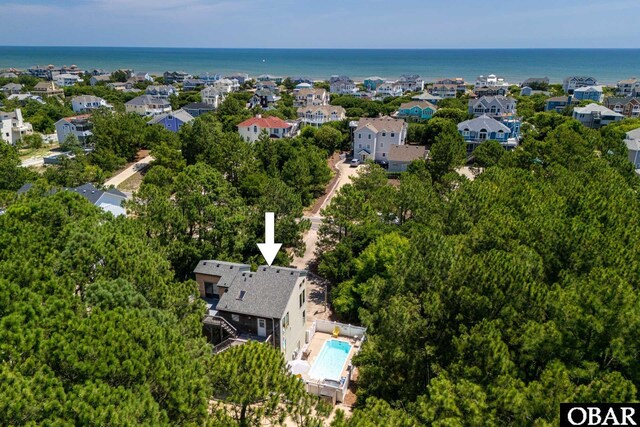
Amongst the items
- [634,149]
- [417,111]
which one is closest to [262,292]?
[634,149]

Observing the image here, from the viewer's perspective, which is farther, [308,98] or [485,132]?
[308,98]

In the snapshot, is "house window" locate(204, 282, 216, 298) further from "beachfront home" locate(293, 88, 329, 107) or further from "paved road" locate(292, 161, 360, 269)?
"beachfront home" locate(293, 88, 329, 107)

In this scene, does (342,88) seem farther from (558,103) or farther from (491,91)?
(558,103)

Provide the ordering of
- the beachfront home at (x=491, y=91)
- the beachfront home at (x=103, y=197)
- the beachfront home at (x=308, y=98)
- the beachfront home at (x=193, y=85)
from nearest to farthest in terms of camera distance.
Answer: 1. the beachfront home at (x=103, y=197)
2. the beachfront home at (x=308, y=98)
3. the beachfront home at (x=491, y=91)
4. the beachfront home at (x=193, y=85)

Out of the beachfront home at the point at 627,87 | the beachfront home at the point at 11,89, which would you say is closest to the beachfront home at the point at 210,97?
the beachfront home at the point at 11,89

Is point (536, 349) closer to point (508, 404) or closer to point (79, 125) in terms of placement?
point (508, 404)

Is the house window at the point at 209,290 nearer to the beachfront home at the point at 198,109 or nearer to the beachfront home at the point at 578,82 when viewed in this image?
the beachfront home at the point at 198,109

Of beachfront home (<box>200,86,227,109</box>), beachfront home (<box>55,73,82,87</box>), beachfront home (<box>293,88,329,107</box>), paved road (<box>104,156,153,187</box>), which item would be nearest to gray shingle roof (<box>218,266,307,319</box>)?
paved road (<box>104,156,153,187</box>)
